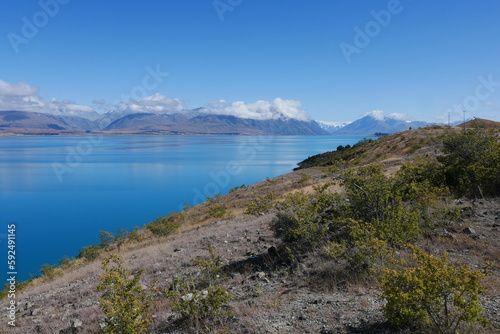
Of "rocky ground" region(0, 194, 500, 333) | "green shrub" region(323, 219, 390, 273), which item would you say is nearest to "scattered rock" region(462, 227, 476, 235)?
"rocky ground" region(0, 194, 500, 333)

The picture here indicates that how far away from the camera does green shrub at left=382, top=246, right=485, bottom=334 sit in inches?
194

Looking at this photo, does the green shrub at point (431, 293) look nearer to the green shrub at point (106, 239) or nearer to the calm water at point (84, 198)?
the green shrub at point (106, 239)

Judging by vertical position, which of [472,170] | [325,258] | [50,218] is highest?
[472,170]

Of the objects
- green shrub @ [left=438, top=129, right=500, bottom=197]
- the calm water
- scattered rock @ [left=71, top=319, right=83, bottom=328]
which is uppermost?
green shrub @ [left=438, top=129, right=500, bottom=197]

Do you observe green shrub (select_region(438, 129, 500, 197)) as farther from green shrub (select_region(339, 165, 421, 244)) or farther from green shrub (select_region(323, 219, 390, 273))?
green shrub (select_region(323, 219, 390, 273))

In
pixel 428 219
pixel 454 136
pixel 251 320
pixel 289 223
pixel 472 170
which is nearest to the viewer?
pixel 251 320

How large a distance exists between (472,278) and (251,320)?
4080mm

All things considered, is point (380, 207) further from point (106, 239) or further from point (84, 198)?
point (84, 198)

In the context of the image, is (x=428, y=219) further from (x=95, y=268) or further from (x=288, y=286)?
(x=95, y=268)

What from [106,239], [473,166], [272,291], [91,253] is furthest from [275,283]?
[106,239]

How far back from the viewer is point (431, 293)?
512cm

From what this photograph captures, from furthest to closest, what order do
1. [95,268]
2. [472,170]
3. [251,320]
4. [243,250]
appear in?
[95,268] < [472,170] < [243,250] < [251,320]

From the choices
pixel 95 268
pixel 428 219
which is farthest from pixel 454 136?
pixel 95 268

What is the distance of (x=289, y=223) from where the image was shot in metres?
11.8
